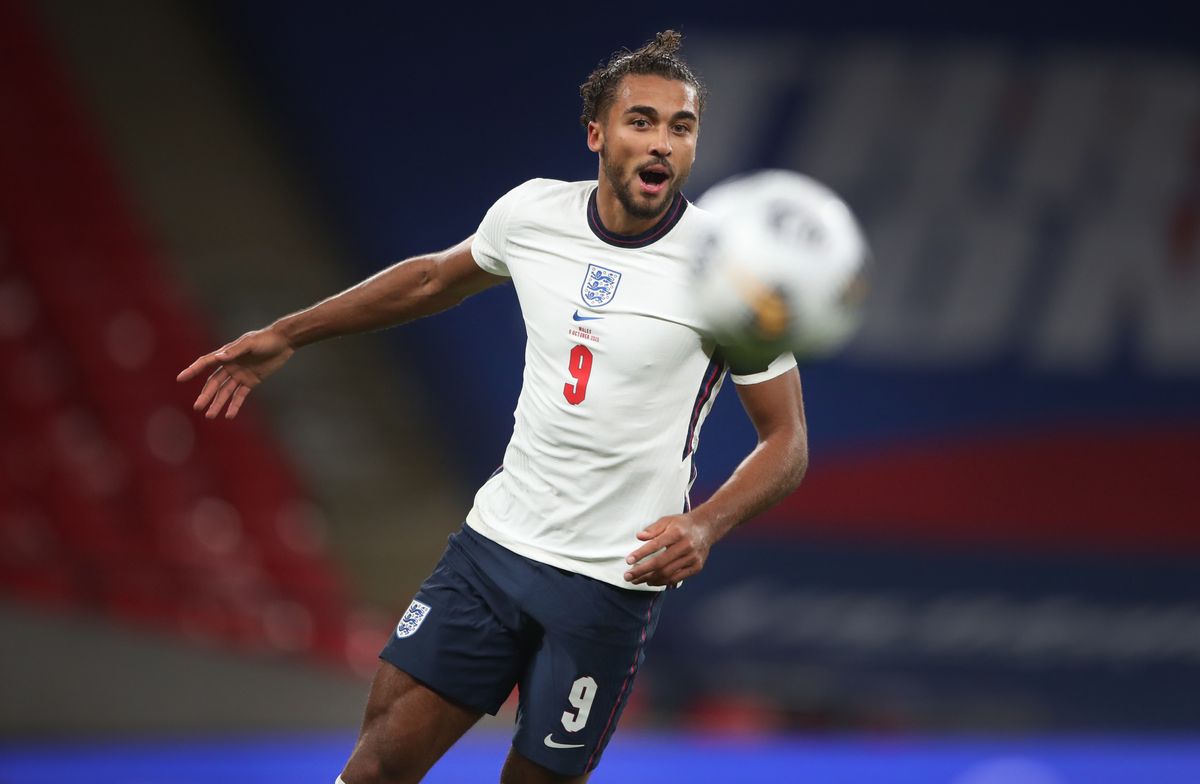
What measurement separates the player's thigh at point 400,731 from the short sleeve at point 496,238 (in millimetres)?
1012

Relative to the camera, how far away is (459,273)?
394cm

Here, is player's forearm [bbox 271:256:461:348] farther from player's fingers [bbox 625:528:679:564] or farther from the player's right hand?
player's fingers [bbox 625:528:679:564]

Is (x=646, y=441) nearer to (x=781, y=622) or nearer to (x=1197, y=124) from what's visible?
(x=781, y=622)

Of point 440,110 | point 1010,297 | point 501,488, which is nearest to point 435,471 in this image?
point 440,110

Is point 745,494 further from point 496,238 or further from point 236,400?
point 236,400

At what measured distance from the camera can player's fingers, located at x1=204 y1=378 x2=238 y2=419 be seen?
385cm

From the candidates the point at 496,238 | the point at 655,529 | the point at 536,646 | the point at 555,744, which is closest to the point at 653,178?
the point at 496,238

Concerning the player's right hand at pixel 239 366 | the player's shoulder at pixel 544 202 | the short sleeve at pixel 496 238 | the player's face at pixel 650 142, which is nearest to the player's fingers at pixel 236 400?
the player's right hand at pixel 239 366

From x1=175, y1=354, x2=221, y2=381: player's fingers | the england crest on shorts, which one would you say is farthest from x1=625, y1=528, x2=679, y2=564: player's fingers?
x1=175, y1=354, x2=221, y2=381: player's fingers

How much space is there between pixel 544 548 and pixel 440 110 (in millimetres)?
7248

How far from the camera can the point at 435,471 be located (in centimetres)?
1127

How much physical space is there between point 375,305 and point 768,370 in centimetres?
104

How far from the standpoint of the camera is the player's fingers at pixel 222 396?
151 inches

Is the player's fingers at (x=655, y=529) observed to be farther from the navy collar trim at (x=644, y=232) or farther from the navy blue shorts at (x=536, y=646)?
the navy collar trim at (x=644, y=232)
